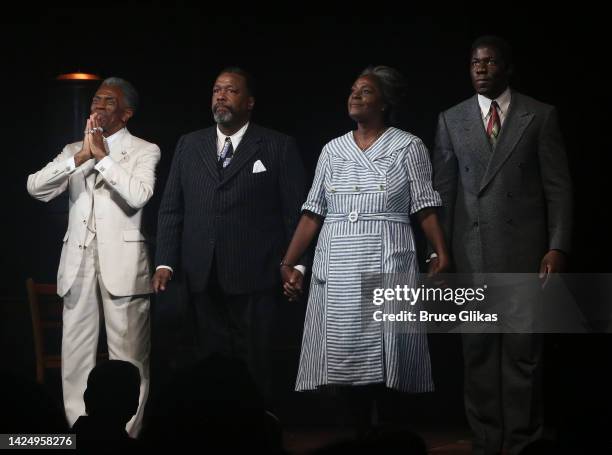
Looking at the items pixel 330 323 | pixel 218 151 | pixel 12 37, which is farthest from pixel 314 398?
pixel 12 37

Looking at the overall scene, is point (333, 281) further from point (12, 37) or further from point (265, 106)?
point (12, 37)

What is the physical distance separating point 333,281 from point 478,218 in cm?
60

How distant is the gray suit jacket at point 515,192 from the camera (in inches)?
176

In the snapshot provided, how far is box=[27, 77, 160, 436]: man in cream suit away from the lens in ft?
15.9

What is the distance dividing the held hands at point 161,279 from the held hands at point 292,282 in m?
0.47

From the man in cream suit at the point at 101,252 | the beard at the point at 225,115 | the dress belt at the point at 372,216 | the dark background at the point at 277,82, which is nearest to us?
the dress belt at the point at 372,216

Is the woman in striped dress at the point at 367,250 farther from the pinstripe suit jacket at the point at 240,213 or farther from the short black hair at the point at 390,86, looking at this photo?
the pinstripe suit jacket at the point at 240,213

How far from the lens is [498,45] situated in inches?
179

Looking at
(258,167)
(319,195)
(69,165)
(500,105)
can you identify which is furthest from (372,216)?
(69,165)

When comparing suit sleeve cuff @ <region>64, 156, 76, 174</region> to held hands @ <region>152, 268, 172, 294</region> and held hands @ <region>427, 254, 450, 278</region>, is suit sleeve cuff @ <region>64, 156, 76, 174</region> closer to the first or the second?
held hands @ <region>152, 268, 172, 294</region>

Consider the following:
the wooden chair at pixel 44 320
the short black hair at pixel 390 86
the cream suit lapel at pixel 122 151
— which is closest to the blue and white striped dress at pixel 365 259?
the short black hair at pixel 390 86

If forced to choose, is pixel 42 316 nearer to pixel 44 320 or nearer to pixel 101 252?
pixel 44 320

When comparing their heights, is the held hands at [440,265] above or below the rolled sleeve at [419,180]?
below

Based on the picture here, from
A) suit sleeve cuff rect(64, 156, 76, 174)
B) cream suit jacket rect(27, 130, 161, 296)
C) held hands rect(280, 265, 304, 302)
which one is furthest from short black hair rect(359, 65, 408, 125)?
suit sleeve cuff rect(64, 156, 76, 174)
